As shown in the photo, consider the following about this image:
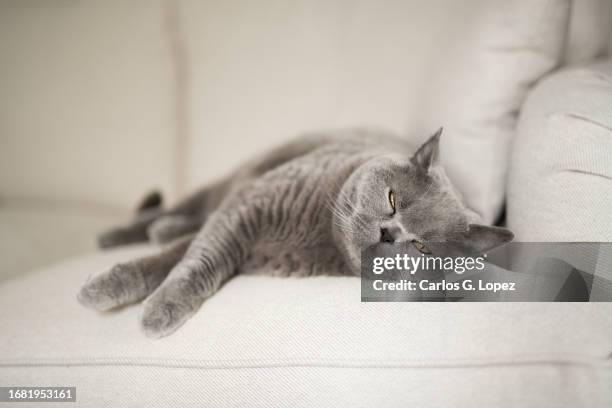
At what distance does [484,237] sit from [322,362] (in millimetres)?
362

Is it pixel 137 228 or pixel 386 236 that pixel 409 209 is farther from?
pixel 137 228

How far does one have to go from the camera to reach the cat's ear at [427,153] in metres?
0.82

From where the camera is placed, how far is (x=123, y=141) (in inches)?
61.7

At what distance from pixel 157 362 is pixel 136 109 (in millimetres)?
1090

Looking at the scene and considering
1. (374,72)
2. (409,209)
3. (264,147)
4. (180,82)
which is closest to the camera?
(409,209)

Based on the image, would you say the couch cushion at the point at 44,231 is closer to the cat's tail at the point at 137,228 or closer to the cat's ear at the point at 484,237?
the cat's tail at the point at 137,228

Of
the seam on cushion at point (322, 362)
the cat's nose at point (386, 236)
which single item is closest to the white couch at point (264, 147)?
the seam on cushion at point (322, 362)

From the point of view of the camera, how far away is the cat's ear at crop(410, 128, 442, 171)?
0.82 metres

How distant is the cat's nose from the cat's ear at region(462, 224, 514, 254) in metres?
0.13

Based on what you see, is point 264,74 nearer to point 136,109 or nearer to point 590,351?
point 136,109

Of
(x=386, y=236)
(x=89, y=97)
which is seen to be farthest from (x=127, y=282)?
(x=89, y=97)

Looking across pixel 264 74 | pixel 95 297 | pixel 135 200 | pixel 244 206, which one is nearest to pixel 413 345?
pixel 244 206

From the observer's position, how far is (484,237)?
0.76 meters

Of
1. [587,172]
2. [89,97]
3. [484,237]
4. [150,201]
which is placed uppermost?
[89,97]
